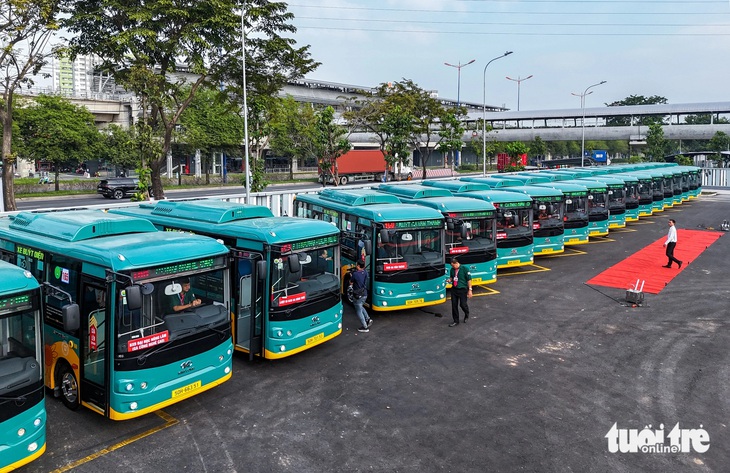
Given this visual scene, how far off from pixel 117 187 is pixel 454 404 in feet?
129

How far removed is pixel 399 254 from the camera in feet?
48.0

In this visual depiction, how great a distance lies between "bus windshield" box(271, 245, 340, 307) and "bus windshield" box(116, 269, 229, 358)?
1.42 m

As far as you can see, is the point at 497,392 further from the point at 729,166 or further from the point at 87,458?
the point at 729,166

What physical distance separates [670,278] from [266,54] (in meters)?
22.1

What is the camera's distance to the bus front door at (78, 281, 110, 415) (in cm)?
858

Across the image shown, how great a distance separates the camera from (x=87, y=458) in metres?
8.08

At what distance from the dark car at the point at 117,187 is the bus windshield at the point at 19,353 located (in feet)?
126

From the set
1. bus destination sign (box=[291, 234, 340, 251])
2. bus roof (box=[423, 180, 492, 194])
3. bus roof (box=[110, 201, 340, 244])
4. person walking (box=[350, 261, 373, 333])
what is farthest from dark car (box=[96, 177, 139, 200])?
bus destination sign (box=[291, 234, 340, 251])

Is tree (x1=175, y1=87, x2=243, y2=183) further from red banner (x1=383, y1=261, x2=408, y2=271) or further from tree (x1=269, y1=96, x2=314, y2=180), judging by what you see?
red banner (x1=383, y1=261, x2=408, y2=271)

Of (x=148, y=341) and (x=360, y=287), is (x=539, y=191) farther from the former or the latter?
(x=148, y=341)

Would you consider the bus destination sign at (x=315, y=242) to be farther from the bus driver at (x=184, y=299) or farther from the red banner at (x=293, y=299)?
the bus driver at (x=184, y=299)

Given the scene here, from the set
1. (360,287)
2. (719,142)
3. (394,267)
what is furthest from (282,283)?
(719,142)

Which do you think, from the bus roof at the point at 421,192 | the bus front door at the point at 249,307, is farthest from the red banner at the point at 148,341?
the bus roof at the point at 421,192

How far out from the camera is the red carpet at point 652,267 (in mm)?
18812
